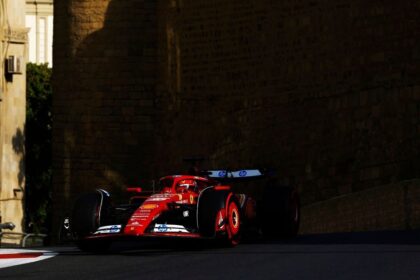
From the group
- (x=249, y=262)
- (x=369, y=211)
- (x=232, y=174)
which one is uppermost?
(x=232, y=174)

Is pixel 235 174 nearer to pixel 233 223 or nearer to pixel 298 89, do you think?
pixel 233 223

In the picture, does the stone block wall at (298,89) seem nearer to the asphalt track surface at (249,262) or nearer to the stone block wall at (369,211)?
the stone block wall at (369,211)

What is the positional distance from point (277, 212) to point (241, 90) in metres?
12.7

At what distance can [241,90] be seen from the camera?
103ft

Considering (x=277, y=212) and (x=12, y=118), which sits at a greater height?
(x=12, y=118)

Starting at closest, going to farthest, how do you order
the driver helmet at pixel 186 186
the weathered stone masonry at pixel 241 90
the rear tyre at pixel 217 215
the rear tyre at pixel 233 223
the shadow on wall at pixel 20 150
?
the rear tyre at pixel 217 215
the rear tyre at pixel 233 223
the driver helmet at pixel 186 186
the weathered stone masonry at pixel 241 90
the shadow on wall at pixel 20 150

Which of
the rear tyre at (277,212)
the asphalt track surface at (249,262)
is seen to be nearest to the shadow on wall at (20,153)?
the rear tyre at (277,212)

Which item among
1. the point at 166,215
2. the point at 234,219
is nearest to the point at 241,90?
the point at 234,219

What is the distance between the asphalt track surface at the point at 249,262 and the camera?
41.8 ft

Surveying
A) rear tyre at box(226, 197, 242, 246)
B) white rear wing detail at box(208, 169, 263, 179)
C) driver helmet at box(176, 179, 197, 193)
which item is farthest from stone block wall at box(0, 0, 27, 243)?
rear tyre at box(226, 197, 242, 246)

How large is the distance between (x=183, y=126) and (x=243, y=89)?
291 centimetres

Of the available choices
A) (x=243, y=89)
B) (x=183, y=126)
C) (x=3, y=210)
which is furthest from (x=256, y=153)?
(x=3, y=210)

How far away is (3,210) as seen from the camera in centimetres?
4869

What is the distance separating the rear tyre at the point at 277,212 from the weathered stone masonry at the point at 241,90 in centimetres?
651
